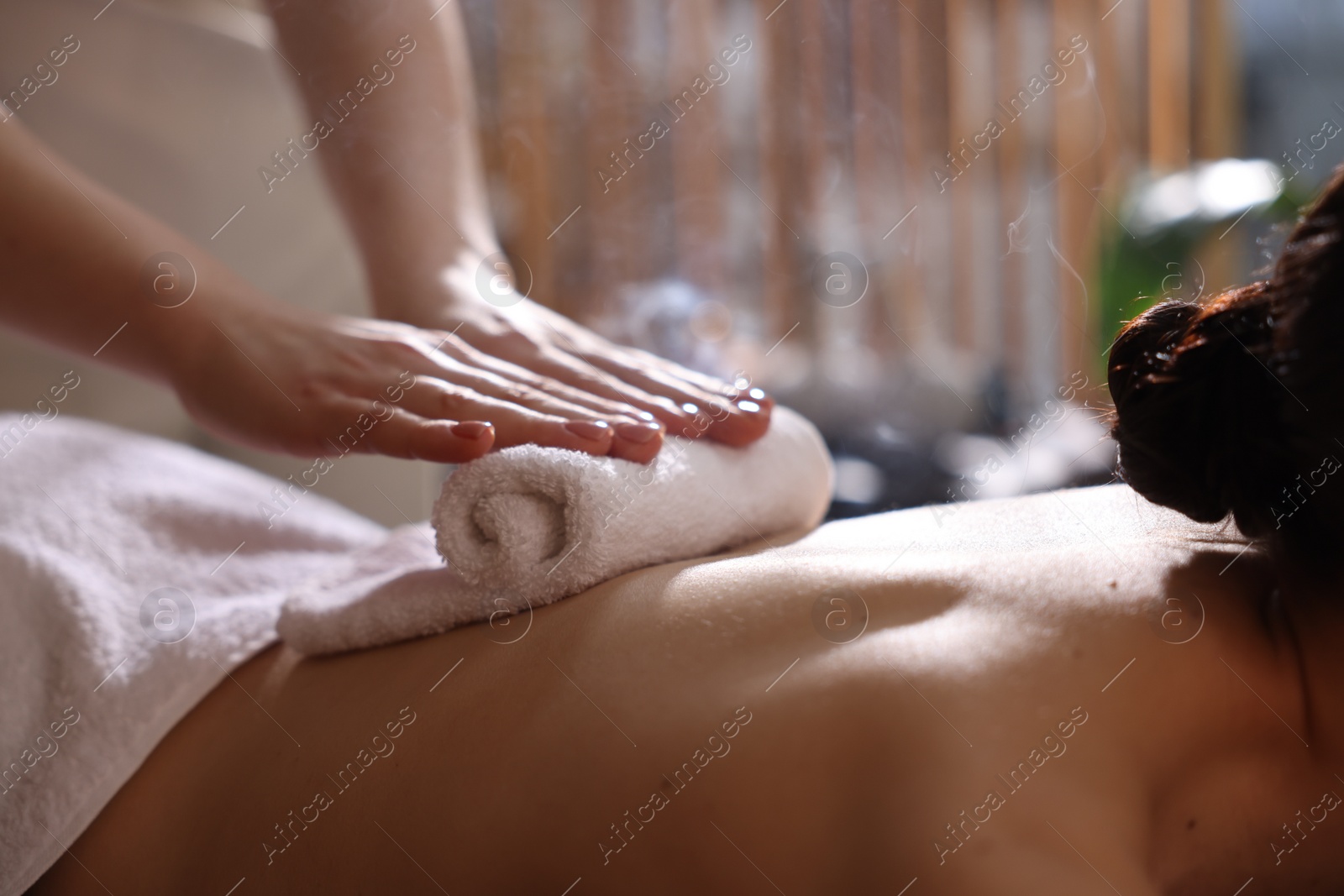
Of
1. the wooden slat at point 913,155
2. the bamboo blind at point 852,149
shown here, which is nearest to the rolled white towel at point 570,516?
the bamboo blind at point 852,149

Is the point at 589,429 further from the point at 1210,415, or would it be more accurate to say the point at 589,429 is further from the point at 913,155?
the point at 913,155

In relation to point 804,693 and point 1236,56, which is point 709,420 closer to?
point 804,693

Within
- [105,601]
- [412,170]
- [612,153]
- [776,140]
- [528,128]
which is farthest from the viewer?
[776,140]

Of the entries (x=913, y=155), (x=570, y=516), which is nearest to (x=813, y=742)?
(x=570, y=516)

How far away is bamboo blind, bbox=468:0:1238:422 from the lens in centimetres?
221

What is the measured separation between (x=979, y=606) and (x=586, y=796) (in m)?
0.23

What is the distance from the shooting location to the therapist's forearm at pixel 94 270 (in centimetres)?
64

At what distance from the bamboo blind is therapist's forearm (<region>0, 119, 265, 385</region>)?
1.48 m

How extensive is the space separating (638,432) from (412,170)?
1.56 feet

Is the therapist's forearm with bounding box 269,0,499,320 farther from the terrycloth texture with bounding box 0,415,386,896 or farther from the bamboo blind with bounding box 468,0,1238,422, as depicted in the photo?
the bamboo blind with bounding box 468,0,1238,422

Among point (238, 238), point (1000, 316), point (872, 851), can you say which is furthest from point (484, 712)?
point (1000, 316)

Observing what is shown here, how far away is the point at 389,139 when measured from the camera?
2.91ft

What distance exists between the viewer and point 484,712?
0.50m

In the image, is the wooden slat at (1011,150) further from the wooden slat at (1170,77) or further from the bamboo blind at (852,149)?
the wooden slat at (1170,77)
